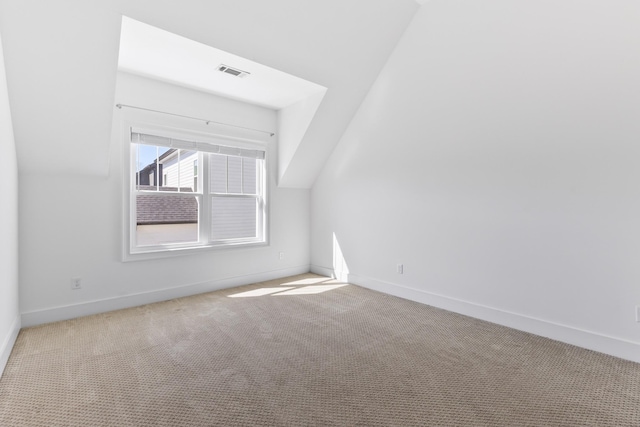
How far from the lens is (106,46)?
2.30 meters

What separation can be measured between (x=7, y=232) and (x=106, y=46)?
5.04ft

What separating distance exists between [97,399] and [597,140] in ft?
12.4

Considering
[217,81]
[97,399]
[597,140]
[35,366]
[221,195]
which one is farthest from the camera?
[221,195]

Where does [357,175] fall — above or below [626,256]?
above

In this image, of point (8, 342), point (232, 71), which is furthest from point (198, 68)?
point (8, 342)

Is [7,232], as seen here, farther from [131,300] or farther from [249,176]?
[249,176]

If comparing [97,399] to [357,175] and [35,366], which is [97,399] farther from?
[357,175]

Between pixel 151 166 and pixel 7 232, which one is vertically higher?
pixel 151 166

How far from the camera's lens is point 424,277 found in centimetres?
363

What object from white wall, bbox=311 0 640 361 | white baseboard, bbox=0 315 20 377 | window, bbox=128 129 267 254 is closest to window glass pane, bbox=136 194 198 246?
window, bbox=128 129 267 254

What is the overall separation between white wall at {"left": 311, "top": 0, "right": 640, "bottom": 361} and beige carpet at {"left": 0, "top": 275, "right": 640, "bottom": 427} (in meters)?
0.42

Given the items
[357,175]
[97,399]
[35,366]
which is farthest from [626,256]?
[35,366]

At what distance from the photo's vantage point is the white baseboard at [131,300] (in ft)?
9.80

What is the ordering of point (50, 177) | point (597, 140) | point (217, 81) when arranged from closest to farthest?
point (597, 140), point (50, 177), point (217, 81)
